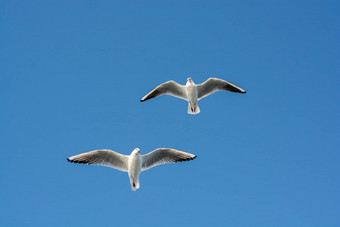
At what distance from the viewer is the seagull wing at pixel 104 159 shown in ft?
47.9

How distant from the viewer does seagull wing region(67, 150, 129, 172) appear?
47.9 feet

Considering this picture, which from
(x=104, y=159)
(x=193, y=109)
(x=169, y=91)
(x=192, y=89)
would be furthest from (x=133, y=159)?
(x=192, y=89)

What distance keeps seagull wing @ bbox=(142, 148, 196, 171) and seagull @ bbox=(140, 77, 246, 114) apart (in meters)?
2.40

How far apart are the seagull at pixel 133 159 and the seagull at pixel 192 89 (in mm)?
2495

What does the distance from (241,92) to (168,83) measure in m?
3.05

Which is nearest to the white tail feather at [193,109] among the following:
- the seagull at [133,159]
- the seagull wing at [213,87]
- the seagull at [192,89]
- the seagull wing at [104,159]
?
the seagull at [192,89]

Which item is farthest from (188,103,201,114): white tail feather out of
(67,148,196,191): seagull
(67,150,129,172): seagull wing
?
(67,150,129,172): seagull wing

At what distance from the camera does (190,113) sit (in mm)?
16828

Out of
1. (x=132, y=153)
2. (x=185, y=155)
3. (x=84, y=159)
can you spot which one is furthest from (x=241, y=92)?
(x=84, y=159)

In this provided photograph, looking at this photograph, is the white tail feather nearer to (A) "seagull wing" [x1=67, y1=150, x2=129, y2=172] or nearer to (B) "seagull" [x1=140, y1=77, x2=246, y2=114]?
(B) "seagull" [x1=140, y1=77, x2=246, y2=114]

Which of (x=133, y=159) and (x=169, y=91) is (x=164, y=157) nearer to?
(x=133, y=159)

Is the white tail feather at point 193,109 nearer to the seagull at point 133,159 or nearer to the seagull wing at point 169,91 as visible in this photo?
the seagull wing at point 169,91

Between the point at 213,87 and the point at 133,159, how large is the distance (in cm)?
478

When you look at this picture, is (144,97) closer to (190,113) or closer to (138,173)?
(190,113)
